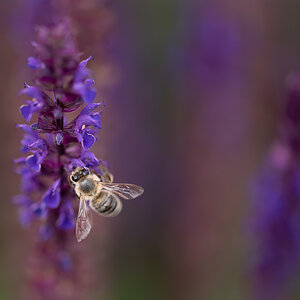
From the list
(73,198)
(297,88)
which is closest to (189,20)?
(297,88)

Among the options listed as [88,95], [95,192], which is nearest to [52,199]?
[95,192]

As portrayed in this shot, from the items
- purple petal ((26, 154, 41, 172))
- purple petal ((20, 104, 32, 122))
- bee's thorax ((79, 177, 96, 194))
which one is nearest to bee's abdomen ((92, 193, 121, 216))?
bee's thorax ((79, 177, 96, 194))

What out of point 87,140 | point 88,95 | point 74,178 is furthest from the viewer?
point 74,178

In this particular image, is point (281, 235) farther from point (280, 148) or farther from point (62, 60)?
point (62, 60)

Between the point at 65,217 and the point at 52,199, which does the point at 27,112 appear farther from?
the point at 65,217

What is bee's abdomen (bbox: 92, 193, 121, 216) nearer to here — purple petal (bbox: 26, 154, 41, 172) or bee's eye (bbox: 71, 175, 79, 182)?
bee's eye (bbox: 71, 175, 79, 182)

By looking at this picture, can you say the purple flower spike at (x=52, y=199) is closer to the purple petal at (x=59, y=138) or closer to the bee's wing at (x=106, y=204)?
the purple petal at (x=59, y=138)
